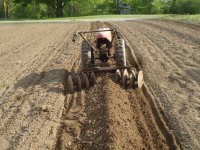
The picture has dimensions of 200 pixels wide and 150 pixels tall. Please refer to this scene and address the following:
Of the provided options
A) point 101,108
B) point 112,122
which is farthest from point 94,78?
point 112,122

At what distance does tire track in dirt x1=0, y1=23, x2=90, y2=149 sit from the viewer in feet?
21.2

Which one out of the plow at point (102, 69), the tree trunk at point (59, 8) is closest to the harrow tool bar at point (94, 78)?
the plow at point (102, 69)

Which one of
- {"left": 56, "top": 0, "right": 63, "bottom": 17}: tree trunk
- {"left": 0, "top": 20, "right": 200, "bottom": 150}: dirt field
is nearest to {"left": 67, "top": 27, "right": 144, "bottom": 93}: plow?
{"left": 0, "top": 20, "right": 200, "bottom": 150}: dirt field

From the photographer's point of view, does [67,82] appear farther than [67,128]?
Yes

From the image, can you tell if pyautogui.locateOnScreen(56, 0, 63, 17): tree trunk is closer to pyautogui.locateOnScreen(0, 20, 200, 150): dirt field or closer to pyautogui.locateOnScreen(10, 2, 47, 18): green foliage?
pyautogui.locateOnScreen(10, 2, 47, 18): green foliage

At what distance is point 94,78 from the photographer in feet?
30.1

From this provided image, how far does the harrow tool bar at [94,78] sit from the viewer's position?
29.2 ft

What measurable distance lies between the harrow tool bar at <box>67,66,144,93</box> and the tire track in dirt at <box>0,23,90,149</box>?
0.35 metres

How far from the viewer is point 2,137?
6625 millimetres

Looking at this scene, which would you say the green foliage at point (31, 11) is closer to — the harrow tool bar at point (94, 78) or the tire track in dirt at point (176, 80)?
the tire track in dirt at point (176, 80)

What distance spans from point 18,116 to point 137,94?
2645 millimetres

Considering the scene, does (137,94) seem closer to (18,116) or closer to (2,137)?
(18,116)

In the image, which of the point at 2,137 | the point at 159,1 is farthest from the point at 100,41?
the point at 159,1

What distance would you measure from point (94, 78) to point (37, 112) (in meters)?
2.03
